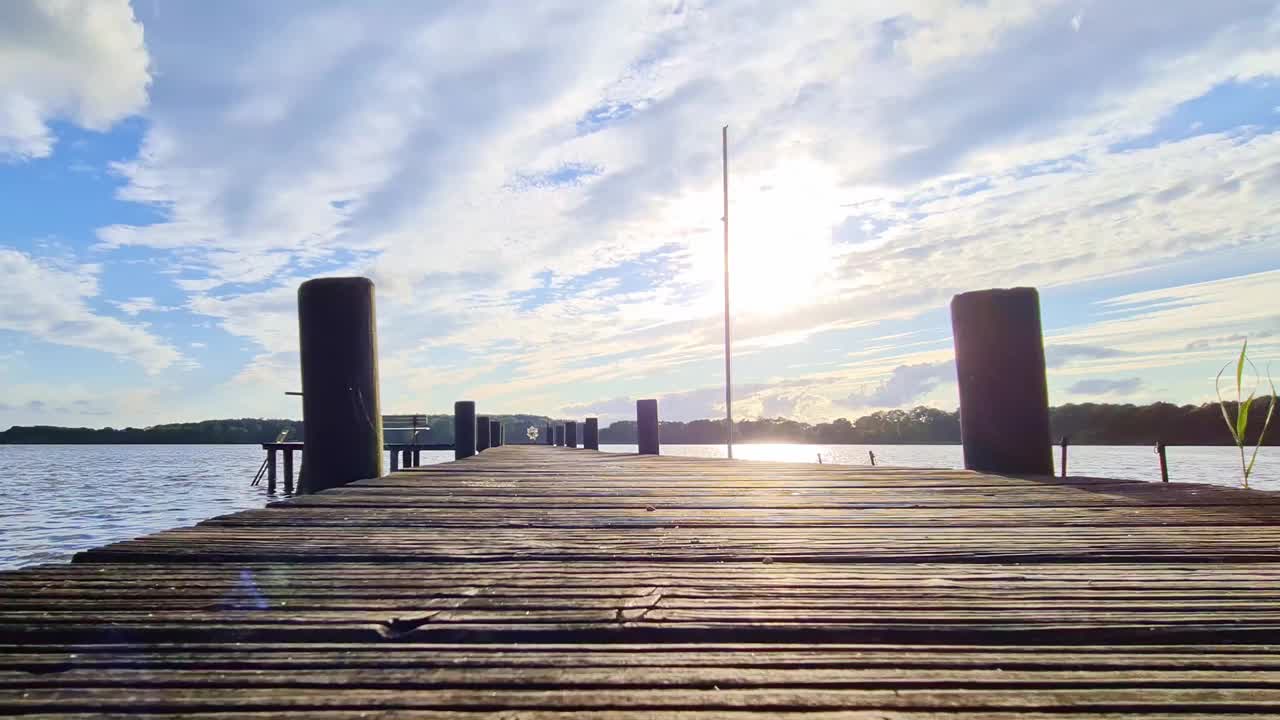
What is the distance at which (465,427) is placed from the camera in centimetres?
1570

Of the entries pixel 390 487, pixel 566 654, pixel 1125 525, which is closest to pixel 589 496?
pixel 390 487

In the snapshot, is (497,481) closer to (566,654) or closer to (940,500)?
(940,500)

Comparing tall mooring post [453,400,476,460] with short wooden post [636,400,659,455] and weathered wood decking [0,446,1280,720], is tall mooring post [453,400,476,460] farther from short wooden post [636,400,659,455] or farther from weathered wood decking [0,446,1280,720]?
weathered wood decking [0,446,1280,720]

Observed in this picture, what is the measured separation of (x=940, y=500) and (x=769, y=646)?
2512 mm

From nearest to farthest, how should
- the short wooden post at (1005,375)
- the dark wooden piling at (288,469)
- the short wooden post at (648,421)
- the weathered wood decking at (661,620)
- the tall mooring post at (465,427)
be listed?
the weathered wood decking at (661,620) < the short wooden post at (1005,375) < the short wooden post at (648,421) < the tall mooring post at (465,427) < the dark wooden piling at (288,469)

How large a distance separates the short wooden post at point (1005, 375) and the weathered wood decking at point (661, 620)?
1.86 metres

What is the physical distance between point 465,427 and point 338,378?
10.6 m

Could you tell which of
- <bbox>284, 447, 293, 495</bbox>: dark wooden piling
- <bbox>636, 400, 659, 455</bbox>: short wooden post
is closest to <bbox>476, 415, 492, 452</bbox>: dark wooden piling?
<bbox>636, 400, 659, 455</bbox>: short wooden post

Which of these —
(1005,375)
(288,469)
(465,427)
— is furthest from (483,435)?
(1005,375)

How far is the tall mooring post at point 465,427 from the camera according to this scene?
50.8 feet

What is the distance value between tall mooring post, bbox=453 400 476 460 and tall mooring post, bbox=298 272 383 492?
9.91 m

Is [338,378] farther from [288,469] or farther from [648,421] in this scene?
[288,469]

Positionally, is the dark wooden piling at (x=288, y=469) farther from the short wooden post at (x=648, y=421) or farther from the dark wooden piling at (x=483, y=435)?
the short wooden post at (x=648, y=421)

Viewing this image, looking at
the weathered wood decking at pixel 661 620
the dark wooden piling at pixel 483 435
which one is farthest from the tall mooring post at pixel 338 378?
the dark wooden piling at pixel 483 435
